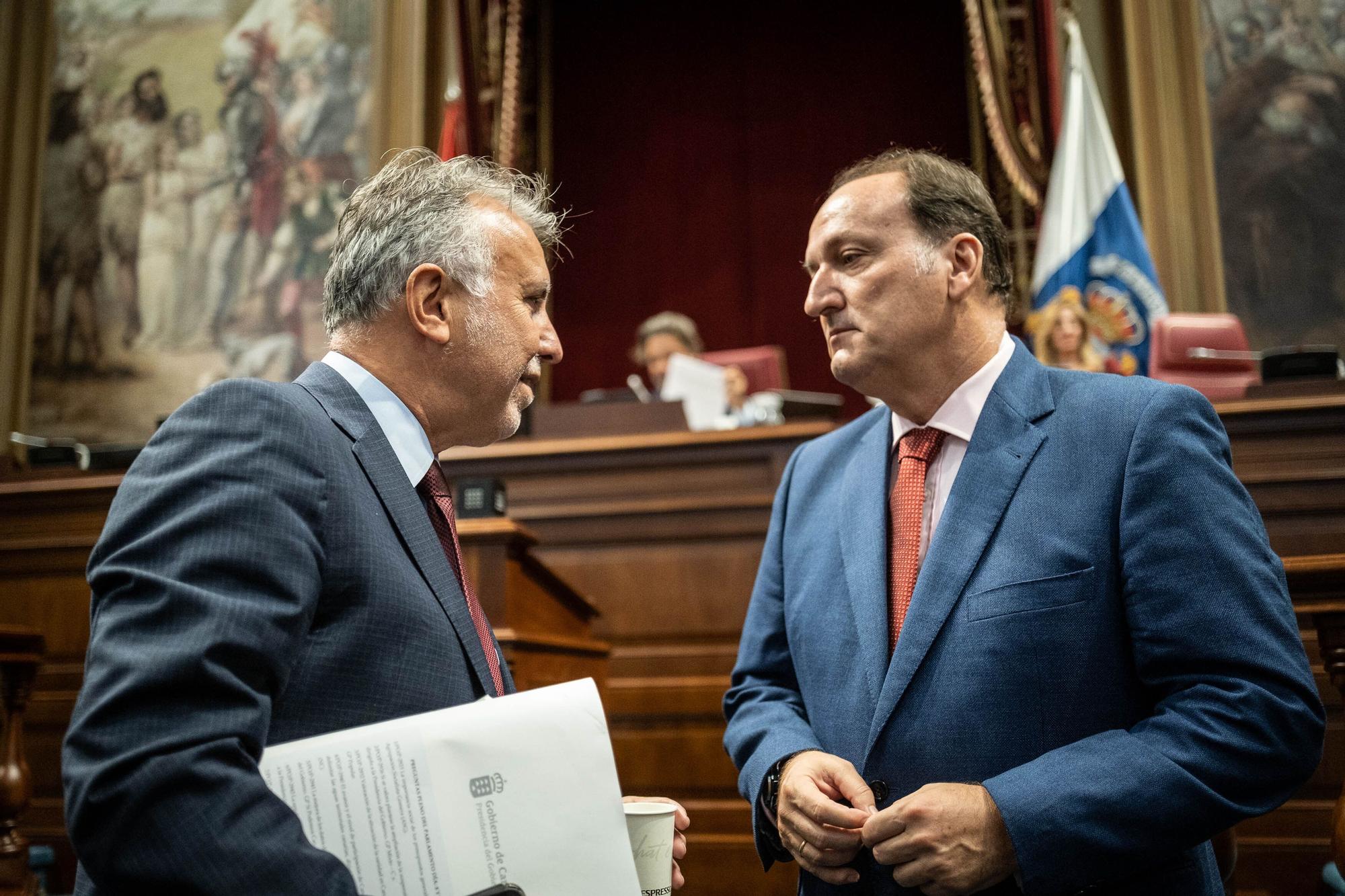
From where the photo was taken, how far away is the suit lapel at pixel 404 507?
4.30 feet

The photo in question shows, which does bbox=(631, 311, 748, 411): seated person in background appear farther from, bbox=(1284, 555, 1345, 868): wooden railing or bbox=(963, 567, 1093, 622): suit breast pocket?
bbox=(963, 567, 1093, 622): suit breast pocket

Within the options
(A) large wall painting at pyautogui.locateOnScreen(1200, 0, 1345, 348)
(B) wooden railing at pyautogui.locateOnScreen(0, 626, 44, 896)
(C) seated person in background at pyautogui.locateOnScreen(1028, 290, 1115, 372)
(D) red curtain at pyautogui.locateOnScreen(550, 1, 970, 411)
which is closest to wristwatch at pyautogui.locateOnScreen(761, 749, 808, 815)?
(B) wooden railing at pyautogui.locateOnScreen(0, 626, 44, 896)

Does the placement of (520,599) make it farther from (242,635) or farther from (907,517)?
(242,635)

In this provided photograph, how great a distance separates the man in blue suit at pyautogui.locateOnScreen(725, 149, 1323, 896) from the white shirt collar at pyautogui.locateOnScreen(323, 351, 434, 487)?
2.34 ft

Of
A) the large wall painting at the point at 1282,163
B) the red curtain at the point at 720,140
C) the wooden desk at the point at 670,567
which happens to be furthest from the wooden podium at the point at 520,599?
the red curtain at the point at 720,140

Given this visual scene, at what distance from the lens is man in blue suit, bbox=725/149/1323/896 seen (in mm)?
1447

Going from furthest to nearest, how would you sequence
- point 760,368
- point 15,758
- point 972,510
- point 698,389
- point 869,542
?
point 760,368 → point 698,389 → point 15,758 → point 869,542 → point 972,510

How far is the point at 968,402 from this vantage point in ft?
6.13

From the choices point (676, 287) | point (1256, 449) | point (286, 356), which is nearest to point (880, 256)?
point (1256, 449)

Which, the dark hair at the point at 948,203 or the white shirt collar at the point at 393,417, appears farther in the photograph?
the dark hair at the point at 948,203

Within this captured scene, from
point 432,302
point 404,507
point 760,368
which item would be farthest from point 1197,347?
point 404,507

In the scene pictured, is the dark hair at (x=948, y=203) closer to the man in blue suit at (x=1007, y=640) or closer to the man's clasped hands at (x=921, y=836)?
the man in blue suit at (x=1007, y=640)

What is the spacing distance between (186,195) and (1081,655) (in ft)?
23.1

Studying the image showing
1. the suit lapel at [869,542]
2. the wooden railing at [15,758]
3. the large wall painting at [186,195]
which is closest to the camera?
the suit lapel at [869,542]
